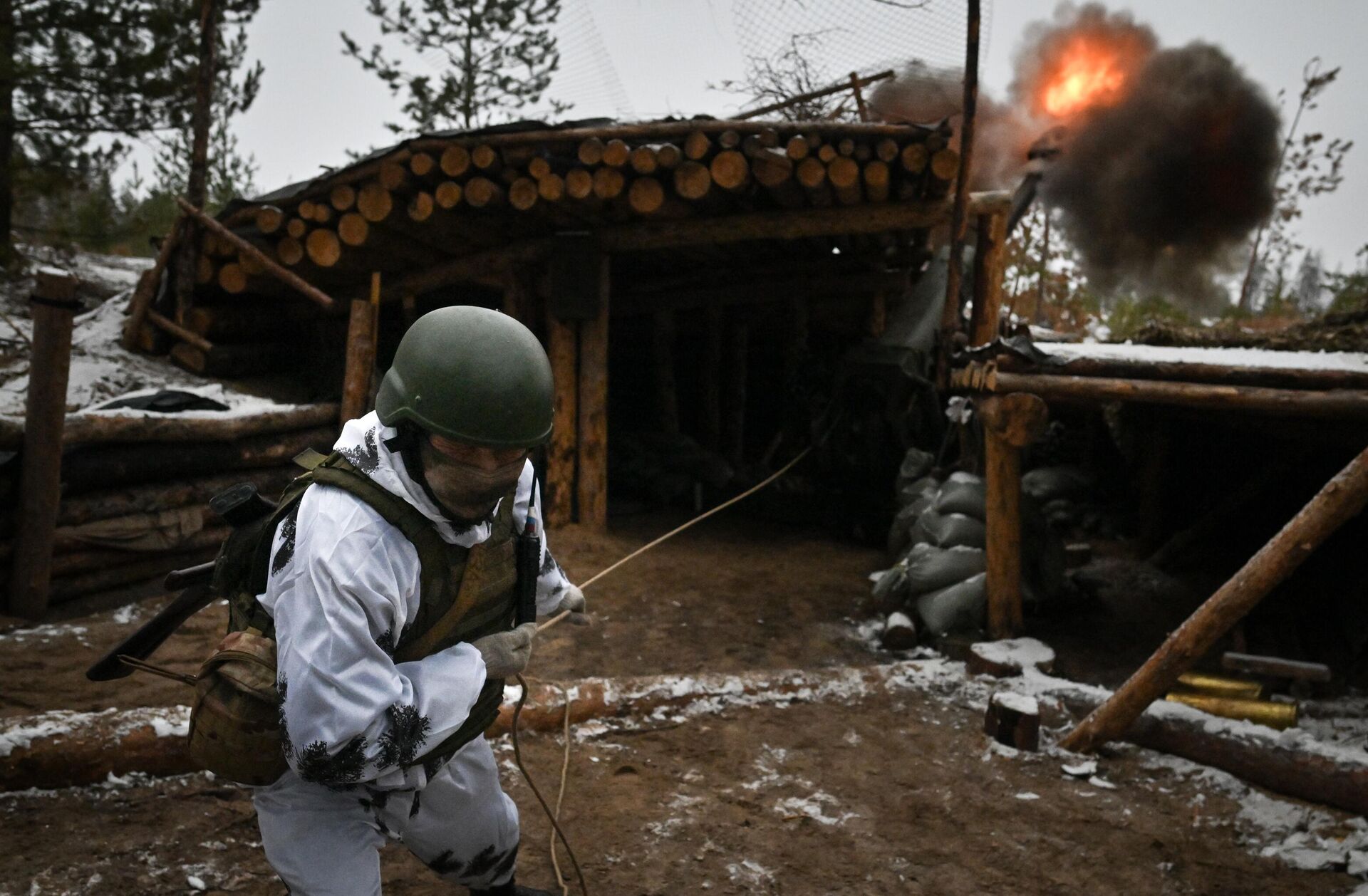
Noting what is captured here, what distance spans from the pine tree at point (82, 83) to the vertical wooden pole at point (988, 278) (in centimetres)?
992

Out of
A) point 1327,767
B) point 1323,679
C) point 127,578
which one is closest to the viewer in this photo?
point 1327,767

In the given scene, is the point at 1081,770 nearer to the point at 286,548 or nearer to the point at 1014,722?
the point at 1014,722

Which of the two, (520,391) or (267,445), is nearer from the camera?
(520,391)

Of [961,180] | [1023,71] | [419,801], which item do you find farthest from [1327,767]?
[1023,71]

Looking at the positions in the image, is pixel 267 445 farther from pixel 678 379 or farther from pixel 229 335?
pixel 678 379

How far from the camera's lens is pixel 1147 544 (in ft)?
25.3

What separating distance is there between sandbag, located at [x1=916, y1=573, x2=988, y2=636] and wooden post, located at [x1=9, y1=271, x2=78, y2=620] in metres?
5.16

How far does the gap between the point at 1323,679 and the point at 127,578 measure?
22.2 ft

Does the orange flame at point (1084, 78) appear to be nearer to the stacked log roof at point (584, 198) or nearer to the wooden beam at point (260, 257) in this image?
the stacked log roof at point (584, 198)

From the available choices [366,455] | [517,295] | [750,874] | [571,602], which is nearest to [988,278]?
[517,295]

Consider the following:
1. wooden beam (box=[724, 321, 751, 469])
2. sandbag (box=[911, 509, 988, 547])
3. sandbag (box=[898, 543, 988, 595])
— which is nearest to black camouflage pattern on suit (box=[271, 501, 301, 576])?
sandbag (box=[898, 543, 988, 595])

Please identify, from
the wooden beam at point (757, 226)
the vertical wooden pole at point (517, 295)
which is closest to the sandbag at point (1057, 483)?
the wooden beam at point (757, 226)

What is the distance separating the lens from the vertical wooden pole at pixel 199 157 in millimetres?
7863

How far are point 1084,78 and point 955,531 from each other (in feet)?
43.0
